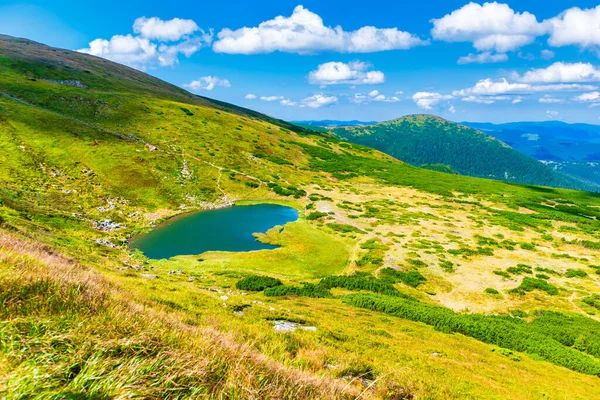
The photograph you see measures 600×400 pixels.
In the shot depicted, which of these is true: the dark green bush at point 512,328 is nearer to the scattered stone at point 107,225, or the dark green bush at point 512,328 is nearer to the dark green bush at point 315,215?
the dark green bush at point 315,215

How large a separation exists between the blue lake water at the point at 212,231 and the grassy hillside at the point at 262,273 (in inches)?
115

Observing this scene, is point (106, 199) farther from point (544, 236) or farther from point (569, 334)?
point (544, 236)

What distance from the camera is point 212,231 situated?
56.5 meters

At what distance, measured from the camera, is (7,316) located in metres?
5.03

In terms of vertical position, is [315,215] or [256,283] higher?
[315,215]

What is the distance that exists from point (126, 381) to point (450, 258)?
53364 millimetres

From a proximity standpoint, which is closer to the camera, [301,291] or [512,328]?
[512,328]

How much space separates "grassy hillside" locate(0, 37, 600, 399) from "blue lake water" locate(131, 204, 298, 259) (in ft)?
9.56

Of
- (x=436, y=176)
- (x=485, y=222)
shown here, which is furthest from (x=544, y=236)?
(x=436, y=176)

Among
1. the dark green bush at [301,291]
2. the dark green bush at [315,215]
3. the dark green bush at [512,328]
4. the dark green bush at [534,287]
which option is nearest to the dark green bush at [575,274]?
the dark green bush at [534,287]

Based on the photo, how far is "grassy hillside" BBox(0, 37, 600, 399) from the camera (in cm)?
514

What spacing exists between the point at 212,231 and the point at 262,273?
1903 centimetres

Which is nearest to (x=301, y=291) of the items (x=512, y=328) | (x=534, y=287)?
(x=512, y=328)

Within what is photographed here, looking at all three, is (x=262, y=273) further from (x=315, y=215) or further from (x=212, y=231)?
(x=315, y=215)
